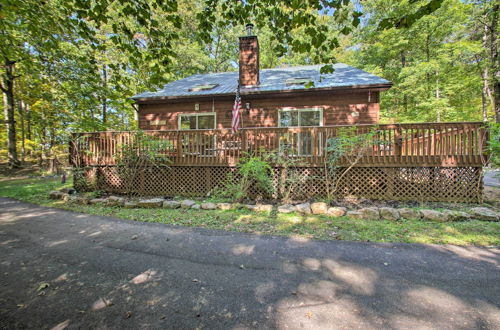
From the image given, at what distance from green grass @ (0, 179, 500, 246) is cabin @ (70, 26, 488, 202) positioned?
5.11ft

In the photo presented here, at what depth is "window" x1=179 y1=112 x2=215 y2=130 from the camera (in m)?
9.23

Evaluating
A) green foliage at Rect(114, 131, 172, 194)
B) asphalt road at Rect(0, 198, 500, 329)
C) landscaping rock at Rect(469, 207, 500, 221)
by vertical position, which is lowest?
asphalt road at Rect(0, 198, 500, 329)

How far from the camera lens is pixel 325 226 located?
158 inches

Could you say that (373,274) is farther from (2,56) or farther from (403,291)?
(2,56)

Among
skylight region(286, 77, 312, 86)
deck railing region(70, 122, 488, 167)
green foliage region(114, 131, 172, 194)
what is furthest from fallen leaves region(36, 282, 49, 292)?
skylight region(286, 77, 312, 86)

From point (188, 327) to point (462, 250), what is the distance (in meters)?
3.83

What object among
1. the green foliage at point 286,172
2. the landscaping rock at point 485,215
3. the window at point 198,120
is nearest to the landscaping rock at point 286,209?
the green foliage at point 286,172

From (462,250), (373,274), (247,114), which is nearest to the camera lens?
(373,274)

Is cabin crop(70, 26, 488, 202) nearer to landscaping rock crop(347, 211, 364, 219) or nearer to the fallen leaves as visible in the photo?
landscaping rock crop(347, 211, 364, 219)

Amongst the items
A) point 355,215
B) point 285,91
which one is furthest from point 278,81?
point 355,215

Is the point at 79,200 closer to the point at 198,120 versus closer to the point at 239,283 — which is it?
the point at 198,120

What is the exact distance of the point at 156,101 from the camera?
938 centimetres

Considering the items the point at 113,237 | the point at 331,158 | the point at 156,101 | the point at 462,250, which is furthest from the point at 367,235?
the point at 156,101

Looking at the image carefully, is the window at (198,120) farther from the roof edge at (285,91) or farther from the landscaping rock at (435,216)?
the landscaping rock at (435,216)
